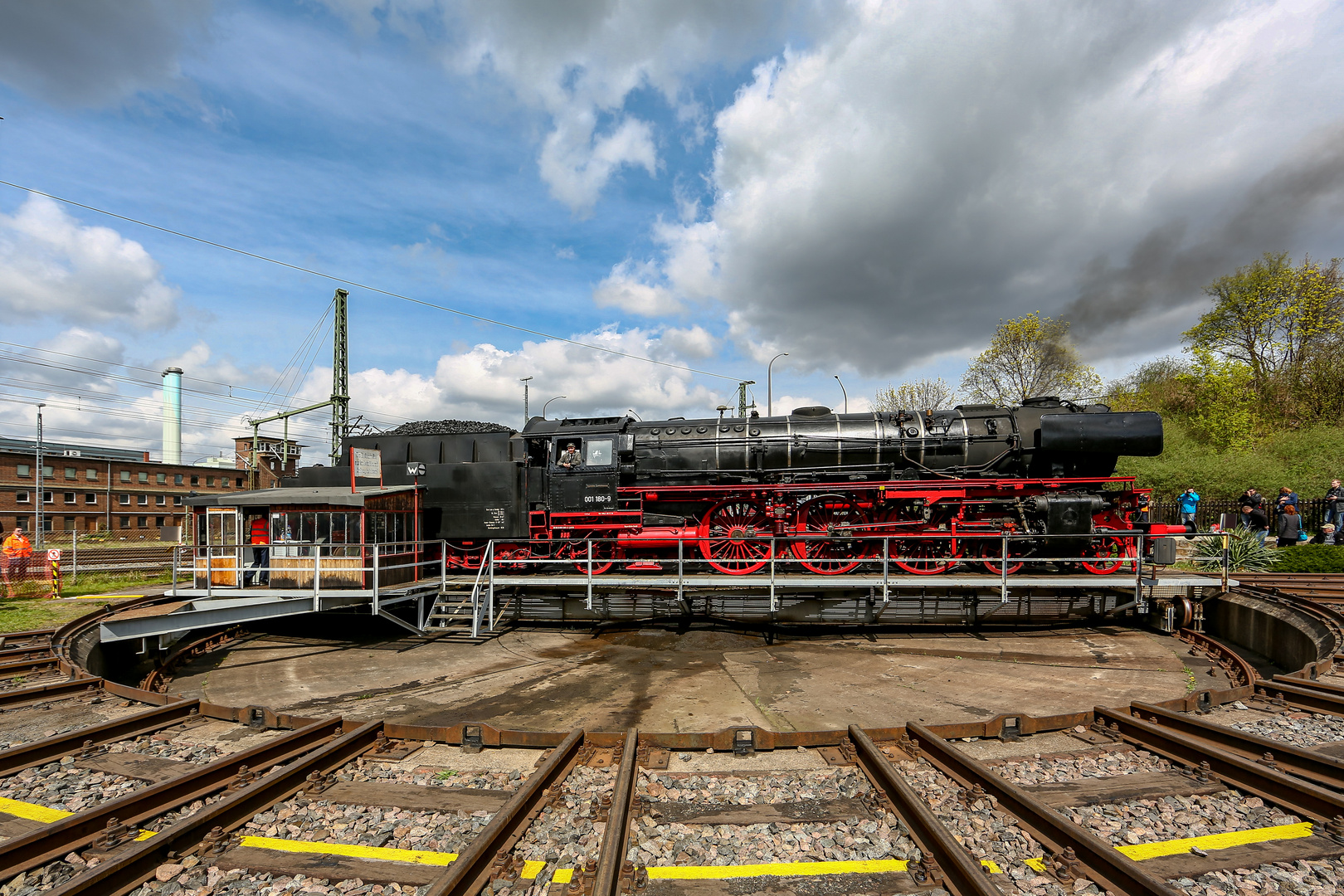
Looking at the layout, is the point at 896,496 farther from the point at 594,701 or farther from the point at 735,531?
the point at 594,701

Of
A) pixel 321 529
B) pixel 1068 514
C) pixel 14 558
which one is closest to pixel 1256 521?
pixel 1068 514

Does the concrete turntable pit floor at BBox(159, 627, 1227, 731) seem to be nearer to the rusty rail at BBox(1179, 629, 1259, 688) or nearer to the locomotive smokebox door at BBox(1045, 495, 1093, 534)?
the rusty rail at BBox(1179, 629, 1259, 688)

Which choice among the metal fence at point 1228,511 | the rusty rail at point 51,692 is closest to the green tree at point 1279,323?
the metal fence at point 1228,511

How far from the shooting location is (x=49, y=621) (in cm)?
1154

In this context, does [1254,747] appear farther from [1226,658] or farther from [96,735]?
[96,735]

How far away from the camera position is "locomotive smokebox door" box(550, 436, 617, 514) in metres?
12.8

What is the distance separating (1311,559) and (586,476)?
614 inches

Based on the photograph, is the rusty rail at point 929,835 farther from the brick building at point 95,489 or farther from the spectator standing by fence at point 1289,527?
the brick building at point 95,489

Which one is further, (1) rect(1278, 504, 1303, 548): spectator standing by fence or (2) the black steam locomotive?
(1) rect(1278, 504, 1303, 548): spectator standing by fence

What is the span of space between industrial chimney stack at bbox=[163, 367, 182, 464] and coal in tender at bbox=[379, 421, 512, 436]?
58709mm

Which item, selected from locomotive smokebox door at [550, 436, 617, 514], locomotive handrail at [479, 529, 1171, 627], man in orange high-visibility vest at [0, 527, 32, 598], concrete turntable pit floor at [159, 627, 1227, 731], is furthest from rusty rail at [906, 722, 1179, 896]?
man in orange high-visibility vest at [0, 527, 32, 598]

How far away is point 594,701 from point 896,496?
7214 millimetres

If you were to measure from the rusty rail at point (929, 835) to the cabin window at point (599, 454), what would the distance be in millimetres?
8904

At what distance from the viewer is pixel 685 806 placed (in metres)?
4.39
